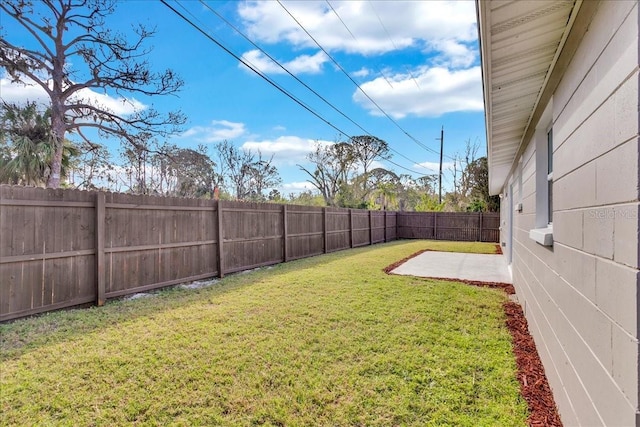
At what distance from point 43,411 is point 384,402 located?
2.32m

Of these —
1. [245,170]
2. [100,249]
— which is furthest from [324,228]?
[245,170]

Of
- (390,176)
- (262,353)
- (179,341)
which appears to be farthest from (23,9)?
(390,176)

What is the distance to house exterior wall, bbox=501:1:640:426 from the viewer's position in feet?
3.58

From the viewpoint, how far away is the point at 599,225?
4.59 ft

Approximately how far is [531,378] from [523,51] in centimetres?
255

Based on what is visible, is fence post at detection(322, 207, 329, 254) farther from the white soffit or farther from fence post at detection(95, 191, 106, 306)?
the white soffit

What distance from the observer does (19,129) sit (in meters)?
8.94

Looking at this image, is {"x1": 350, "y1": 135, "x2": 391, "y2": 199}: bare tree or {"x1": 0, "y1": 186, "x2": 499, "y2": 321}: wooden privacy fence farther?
{"x1": 350, "y1": 135, "x2": 391, "y2": 199}: bare tree

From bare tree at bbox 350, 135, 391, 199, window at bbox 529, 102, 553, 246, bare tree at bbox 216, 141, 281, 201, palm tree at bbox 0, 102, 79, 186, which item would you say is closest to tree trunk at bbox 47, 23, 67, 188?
palm tree at bbox 0, 102, 79, 186

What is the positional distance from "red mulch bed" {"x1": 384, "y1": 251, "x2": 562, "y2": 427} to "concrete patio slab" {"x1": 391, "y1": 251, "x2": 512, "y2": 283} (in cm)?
270

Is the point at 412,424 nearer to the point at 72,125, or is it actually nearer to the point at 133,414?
the point at 133,414

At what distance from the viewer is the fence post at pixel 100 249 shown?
15.3 ft

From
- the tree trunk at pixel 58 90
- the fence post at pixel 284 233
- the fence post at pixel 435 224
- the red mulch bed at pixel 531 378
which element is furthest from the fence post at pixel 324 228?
the fence post at pixel 435 224

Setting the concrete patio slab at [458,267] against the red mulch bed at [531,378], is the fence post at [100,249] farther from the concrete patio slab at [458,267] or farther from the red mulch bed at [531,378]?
the concrete patio slab at [458,267]
